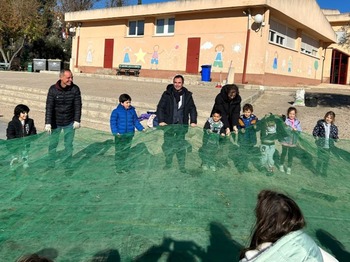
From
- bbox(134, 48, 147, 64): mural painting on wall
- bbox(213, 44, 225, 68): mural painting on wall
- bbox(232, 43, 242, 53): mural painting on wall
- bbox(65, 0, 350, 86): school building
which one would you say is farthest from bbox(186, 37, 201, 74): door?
bbox(134, 48, 147, 64): mural painting on wall

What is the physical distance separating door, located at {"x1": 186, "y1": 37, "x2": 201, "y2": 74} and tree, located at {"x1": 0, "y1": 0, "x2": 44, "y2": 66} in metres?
19.6

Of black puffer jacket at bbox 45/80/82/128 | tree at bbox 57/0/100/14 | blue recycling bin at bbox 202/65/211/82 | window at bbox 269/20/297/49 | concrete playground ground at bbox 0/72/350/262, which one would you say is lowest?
concrete playground ground at bbox 0/72/350/262

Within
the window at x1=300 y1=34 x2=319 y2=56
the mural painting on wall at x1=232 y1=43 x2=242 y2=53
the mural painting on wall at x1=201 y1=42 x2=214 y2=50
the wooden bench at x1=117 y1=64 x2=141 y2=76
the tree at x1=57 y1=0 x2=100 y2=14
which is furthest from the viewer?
the tree at x1=57 y1=0 x2=100 y2=14

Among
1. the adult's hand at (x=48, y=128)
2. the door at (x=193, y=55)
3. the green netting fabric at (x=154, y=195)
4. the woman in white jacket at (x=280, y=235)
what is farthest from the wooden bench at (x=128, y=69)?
the woman in white jacket at (x=280, y=235)

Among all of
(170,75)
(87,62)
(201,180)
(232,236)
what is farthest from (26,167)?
(87,62)

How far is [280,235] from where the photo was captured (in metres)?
2.00

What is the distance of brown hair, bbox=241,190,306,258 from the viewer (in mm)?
1995

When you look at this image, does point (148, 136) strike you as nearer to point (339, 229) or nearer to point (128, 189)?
point (128, 189)

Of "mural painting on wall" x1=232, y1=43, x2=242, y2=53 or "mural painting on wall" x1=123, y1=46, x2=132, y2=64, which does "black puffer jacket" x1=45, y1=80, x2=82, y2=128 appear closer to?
"mural painting on wall" x1=232, y1=43, x2=242, y2=53

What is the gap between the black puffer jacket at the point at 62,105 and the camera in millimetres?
5855

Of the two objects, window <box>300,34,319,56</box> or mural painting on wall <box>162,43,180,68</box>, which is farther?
window <box>300,34,319,56</box>

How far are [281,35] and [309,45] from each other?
6.90m

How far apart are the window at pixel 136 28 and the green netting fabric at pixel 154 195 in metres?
22.9

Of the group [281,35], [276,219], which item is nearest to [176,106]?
[276,219]
